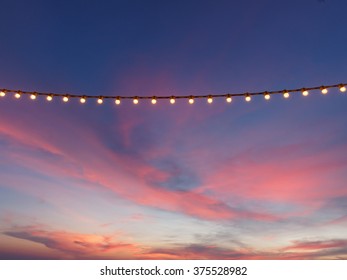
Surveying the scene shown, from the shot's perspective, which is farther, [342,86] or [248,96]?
[248,96]

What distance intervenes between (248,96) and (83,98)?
256 centimetres

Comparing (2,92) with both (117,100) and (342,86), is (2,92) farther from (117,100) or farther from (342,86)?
(342,86)

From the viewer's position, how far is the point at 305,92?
4699 mm
